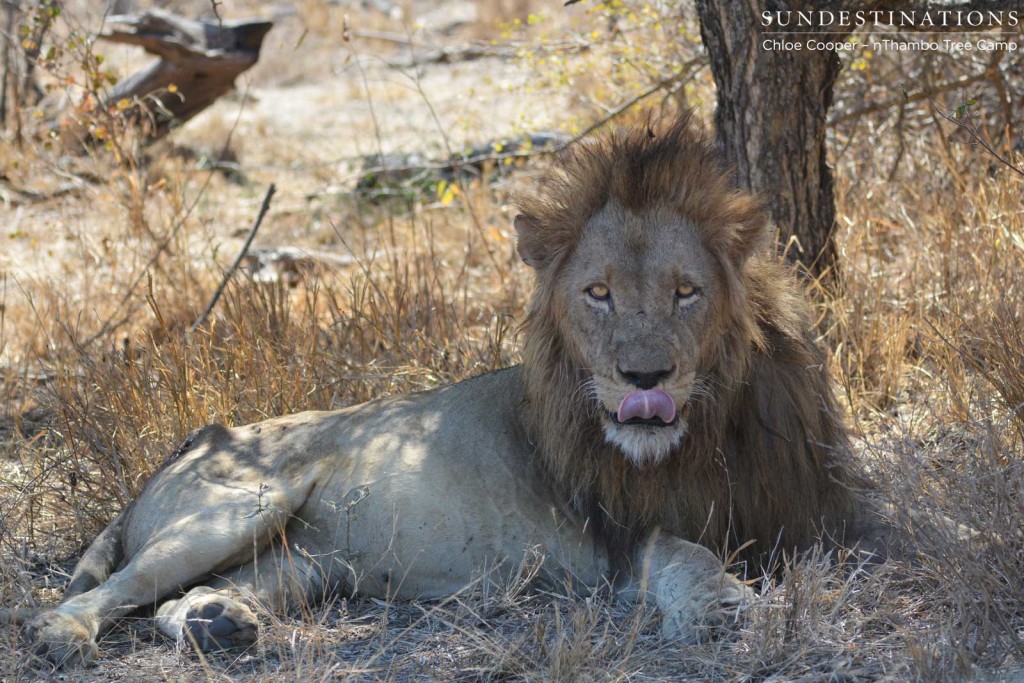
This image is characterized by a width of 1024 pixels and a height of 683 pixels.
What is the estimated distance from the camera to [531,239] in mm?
3631

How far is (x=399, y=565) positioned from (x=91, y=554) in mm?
998

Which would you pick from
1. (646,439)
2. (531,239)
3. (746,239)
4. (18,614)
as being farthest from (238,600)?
(746,239)

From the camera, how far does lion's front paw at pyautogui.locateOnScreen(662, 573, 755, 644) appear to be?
3.13 m

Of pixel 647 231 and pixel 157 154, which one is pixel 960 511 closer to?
pixel 647 231

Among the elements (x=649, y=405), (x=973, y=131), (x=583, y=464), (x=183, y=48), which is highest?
(x=183, y=48)

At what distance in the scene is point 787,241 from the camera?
5.15 m

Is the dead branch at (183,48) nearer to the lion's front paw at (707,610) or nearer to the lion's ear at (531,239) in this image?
the lion's ear at (531,239)

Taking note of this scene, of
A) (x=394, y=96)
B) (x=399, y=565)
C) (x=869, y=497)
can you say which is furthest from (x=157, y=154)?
(x=869, y=497)

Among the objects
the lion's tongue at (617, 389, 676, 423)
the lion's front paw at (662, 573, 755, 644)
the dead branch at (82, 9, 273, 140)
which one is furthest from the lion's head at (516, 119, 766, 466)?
the dead branch at (82, 9, 273, 140)

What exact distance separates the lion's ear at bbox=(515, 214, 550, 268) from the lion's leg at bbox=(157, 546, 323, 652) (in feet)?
3.81

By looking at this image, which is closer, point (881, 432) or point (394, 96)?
point (881, 432)

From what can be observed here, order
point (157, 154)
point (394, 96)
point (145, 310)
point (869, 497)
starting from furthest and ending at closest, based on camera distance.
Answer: point (394, 96)
point (157, 154)
point (145, 310)
point (869, 497)

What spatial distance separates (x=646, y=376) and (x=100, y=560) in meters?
1.89

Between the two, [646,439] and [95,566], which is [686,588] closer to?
[646,439]
